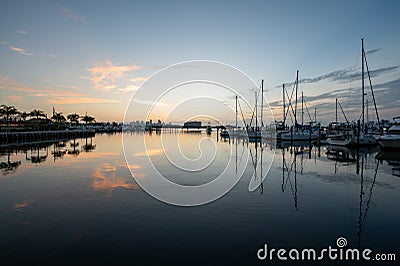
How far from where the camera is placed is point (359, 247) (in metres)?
7.45

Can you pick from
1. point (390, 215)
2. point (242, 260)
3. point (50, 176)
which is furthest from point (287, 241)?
point (50, 176)

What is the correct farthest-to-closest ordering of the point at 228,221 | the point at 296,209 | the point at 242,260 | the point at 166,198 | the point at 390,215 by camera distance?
the point at 166,198 → the point at 296,209 → the point at 390,215 → the point at 228,221 → the point at 242,260

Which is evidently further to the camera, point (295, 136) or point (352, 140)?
point (295, 136)

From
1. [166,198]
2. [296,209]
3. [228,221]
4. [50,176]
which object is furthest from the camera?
[50,176]

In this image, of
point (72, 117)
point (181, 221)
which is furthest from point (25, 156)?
point (72, 117)

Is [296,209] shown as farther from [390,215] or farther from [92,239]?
[92,239]

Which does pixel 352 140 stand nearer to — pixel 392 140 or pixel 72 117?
pixel 392 140

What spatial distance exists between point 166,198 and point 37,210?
17.6 feet

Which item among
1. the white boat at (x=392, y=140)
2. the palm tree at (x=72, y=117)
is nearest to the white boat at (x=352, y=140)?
the white boat at (x=392, y=140)

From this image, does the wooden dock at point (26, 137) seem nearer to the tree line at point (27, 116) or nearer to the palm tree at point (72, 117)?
the tree line at point (27, 116)

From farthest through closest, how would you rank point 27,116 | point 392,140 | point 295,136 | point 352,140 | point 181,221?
point 27,116, point 295,136, point 352,140, point 392,140, point 181,221

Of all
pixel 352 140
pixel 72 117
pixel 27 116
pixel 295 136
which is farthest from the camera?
pixel 72 117

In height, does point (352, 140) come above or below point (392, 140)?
below

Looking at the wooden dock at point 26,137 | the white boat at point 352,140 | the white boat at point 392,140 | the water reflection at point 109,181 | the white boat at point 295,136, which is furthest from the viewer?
the white boat at point 295,136
